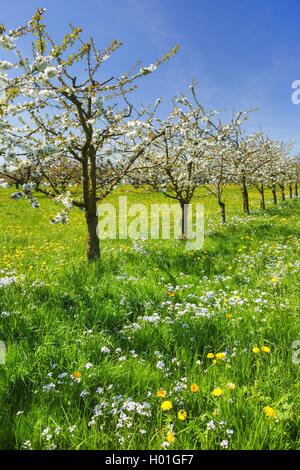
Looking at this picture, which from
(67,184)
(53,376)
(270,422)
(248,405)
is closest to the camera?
(270,422)

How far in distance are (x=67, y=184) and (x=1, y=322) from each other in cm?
503

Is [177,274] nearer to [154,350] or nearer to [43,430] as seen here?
[154,350]

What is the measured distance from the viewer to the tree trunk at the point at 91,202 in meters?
8.01

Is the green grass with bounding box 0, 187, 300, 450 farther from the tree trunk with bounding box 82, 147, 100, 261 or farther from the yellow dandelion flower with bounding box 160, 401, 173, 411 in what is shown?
the tree trunk with bounding box 82, 147, 100, 261

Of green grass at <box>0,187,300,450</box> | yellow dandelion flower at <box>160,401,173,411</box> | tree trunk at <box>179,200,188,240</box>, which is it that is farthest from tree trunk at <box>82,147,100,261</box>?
yellow dandelion flower at <box>160,401,173,411</box>

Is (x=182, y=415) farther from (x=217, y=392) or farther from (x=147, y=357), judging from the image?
(x=147, y=357)

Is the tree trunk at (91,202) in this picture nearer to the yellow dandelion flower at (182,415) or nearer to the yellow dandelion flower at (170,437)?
the yellow dandelion flower at (182,415)

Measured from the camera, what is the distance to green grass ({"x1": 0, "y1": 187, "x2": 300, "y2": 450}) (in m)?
2.67

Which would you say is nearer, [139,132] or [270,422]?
[270,422]

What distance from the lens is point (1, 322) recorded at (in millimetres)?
4422

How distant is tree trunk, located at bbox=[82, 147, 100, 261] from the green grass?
3.25 feet

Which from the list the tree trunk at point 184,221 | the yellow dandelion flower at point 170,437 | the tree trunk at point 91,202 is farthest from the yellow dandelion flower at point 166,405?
the tree trunk at point 184,221

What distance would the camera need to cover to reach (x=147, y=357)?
12.4ft
